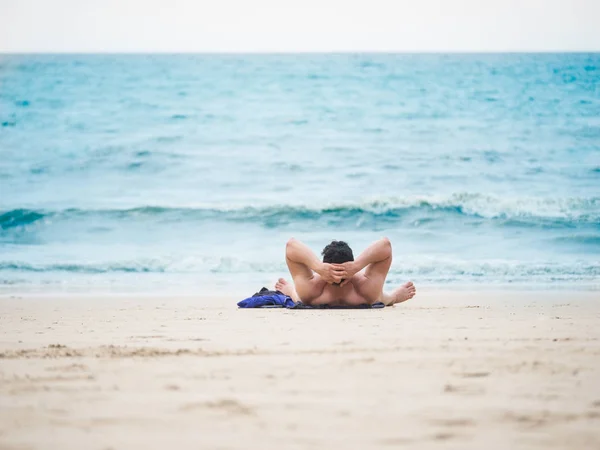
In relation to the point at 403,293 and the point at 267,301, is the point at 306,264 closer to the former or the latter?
the point at 267,301

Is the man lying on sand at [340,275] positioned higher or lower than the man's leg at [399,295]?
higher

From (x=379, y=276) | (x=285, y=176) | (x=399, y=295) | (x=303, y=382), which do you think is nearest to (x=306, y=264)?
(x=379, y=276)

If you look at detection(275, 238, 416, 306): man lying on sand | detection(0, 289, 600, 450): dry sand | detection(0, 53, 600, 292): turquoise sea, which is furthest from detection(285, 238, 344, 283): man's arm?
detection(0, 53, 600, 292): turquoise sea

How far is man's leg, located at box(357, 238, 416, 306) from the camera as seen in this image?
18.9 feet

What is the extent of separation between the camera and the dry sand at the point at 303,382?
2572 millimetres

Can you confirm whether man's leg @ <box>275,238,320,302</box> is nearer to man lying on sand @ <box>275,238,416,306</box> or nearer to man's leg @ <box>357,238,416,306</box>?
man lying on sand @ <box>275,238,416,306</box>

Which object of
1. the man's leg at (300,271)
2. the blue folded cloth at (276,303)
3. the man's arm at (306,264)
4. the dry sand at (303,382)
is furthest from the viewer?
the blue folded cloth at (276,303)

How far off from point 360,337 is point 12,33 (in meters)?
34.5

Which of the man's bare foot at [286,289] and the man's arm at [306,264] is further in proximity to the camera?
the man's bare foot at [286,289]

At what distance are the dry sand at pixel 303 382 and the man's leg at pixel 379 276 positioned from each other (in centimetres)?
52

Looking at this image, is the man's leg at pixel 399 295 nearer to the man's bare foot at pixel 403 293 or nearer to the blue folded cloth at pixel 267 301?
the man's bare foot at pixel 403 293

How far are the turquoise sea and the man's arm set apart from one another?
2.30 meters

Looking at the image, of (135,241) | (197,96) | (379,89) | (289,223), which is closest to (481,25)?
(379,89)

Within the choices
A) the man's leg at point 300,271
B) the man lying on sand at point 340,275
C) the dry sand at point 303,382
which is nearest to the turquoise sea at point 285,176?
the man's leg at point 300,271
